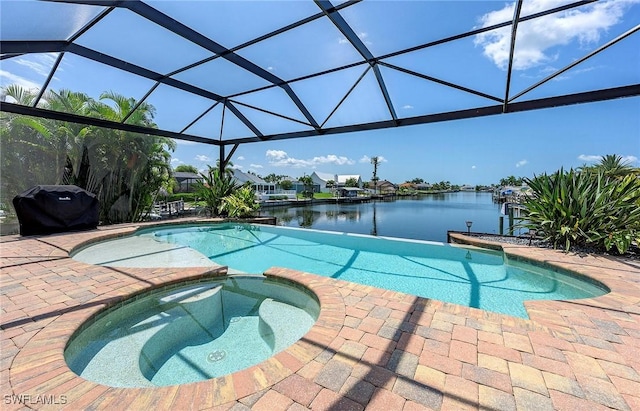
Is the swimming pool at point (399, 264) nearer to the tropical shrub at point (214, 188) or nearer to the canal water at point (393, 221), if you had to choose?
the tropical shrub at point (214, 188)

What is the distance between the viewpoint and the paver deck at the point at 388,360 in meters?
1.61

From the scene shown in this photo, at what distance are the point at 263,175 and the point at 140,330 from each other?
197ft

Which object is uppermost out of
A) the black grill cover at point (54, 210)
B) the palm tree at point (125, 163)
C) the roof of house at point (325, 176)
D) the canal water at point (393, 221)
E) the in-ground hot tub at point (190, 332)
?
the roof of house at point (325, 176)

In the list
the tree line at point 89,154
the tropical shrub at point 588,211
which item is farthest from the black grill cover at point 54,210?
the tropical shrub at point 588,211

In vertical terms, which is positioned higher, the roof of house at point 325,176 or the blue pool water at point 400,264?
the roof of house at point 325,176

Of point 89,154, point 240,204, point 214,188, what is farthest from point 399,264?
point 89,154

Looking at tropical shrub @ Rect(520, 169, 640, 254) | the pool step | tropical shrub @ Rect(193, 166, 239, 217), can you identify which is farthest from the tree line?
tropical shrub @ Rect(520, 169, 640, 254)

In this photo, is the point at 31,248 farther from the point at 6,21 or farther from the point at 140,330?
the point at 140,330

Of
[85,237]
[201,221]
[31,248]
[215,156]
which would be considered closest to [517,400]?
[31,248]

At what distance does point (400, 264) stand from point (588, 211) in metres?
3.61

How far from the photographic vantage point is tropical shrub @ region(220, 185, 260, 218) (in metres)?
10.3

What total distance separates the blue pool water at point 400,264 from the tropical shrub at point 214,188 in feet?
6.90

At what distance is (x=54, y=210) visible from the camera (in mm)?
6875

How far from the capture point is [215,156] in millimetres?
10953
